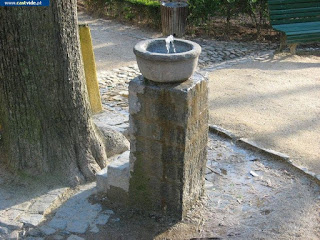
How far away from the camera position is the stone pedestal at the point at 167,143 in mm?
3934

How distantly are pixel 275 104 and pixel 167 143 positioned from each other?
3.47m

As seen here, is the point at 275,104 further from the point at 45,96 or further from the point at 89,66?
the point at 45,96

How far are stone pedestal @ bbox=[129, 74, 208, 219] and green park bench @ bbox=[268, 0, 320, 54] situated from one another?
230 inches

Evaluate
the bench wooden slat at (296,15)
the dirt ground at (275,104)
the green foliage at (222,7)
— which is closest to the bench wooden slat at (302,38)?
the dirt ground at (275,104)

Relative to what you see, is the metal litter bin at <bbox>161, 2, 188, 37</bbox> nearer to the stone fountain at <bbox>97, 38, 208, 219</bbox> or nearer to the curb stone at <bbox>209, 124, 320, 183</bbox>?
the curb stone at <bbox>209, 124, 320, 183</bbox>

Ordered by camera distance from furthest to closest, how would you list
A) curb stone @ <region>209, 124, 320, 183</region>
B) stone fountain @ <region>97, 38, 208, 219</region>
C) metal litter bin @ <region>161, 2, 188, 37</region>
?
metal litter bin @ <region>161, 2, 188, 37</region> → curb stone @ <region>209, 124, 320, 183</region> → stone fountain @ <region>97, 38, 208, 219</region>

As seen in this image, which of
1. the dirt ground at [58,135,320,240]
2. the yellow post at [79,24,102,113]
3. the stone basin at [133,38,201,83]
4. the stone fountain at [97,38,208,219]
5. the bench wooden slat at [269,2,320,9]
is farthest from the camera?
the bench wooden slat at [269,2,320,9]

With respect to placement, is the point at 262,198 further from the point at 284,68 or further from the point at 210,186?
the point at 284,68

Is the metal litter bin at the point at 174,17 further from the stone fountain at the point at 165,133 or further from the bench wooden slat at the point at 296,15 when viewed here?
the stone fountain at the point at 165,133

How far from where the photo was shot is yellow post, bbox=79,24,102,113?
630 centimetres

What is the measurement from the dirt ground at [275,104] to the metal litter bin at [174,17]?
7.33 feet

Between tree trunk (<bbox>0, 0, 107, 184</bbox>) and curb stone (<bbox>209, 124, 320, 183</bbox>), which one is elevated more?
tree trunk (<bbox>0, 0, 107, 184</bbox>)

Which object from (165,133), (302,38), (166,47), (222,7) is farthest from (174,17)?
(165,133)

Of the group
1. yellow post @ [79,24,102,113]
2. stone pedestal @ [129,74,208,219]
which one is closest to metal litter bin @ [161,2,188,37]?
yellow post @ [79,24,102,113]
